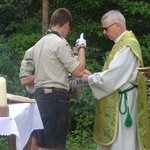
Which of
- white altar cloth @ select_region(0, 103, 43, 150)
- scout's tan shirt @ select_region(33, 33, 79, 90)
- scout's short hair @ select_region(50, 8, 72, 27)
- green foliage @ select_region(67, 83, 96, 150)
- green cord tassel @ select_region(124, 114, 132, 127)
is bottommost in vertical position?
green foliage @ select_region(67, 83, 96, 150)

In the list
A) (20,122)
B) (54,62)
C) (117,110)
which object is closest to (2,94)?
(20,122)

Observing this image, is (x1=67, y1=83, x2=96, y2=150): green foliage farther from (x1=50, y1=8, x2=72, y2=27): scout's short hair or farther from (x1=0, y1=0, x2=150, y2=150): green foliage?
(x1=50, y1=8, x2=72, y2=27): scout's short hair

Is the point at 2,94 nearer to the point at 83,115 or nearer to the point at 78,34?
the point at 83,115

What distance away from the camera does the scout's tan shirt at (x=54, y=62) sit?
14.6ft

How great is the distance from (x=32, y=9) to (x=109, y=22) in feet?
14.7

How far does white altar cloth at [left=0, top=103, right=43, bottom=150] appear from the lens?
314cm

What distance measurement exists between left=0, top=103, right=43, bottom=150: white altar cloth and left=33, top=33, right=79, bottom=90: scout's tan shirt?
2.34ft

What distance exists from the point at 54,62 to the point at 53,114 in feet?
1.60

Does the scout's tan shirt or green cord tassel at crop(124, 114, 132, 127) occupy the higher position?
the scout's tan shirt

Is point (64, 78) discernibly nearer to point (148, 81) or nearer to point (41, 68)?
point (41, 68)

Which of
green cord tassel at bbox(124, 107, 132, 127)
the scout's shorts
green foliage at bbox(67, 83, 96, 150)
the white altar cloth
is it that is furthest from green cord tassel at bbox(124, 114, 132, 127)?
green foliage at bbox(67, 83, 96, 150)

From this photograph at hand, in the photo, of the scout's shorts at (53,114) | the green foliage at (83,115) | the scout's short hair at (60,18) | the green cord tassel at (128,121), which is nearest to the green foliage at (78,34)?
the green foliage at (83,115)

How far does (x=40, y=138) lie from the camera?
15.6 feet

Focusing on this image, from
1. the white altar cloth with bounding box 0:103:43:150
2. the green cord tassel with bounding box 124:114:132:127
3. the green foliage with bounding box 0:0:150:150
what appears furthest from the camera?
the green foliage with bounding box 0:0:150:150
